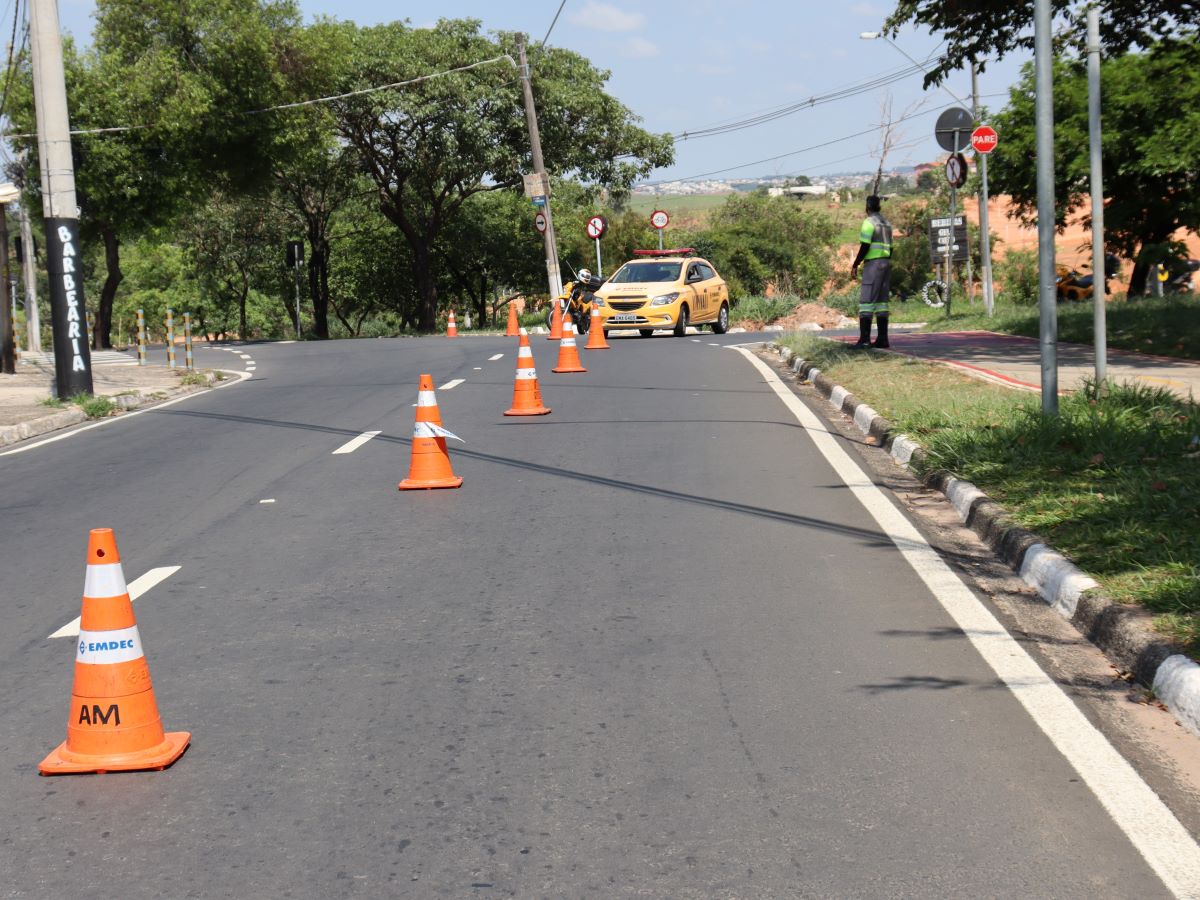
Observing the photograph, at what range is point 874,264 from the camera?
17.4m

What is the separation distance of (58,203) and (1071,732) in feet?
50.5

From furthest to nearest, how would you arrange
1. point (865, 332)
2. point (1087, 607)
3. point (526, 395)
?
point (865, 332) → point (526, 395) → point (1087, 607)

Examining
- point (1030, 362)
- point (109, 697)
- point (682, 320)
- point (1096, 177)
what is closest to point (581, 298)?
point (682, 320)

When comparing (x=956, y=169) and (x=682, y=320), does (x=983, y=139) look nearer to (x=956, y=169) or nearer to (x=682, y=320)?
(x=956, y=169)

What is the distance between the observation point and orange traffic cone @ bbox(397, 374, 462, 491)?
32.1 ft

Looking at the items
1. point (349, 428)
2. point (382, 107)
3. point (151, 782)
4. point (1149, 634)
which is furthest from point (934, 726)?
point (382, 107)

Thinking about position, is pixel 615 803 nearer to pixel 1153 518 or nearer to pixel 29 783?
pixel 29 783

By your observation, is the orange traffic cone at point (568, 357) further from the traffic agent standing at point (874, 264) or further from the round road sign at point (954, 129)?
the round road sign at point (954, 129)

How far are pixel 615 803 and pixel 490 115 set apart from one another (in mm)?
40877

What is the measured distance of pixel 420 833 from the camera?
3916mm

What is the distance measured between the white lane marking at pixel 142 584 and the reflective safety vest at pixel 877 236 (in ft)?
37.2

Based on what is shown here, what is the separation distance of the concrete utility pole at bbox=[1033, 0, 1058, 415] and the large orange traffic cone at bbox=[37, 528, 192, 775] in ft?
23.0

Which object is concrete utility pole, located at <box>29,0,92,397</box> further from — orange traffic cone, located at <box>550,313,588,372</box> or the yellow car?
the yellow car

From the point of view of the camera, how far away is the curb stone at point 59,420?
48.3 feet
